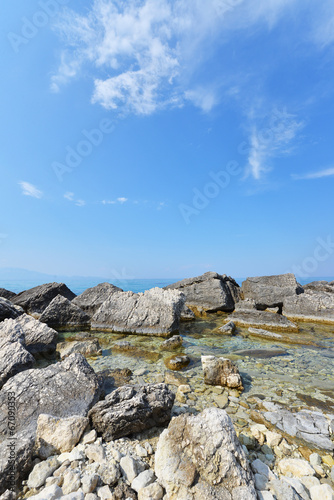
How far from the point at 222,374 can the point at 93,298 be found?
1219cm

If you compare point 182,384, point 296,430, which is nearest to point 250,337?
point 182,384

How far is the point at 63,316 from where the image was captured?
1351 centimetres

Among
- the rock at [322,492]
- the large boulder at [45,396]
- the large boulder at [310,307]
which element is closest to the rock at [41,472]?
the large boulder at [45,396]

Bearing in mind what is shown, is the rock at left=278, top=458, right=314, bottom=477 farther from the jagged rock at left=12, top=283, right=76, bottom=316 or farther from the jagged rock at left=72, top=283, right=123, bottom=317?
the jagged rock at left=12, top=283, right=76, bottom=316

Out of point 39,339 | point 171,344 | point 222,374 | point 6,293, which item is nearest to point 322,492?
point 222,374

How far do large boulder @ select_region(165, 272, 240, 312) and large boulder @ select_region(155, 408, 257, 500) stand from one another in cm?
1556

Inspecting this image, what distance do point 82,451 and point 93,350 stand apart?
19.1 ft

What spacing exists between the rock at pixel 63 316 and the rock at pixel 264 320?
9.10 metres

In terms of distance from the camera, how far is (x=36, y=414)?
443 centimetres

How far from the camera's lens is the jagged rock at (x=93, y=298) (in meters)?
16.1

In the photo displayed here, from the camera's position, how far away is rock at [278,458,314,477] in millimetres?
→ 3482

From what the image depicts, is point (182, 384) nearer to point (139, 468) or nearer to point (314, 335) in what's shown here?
point (139, 468)

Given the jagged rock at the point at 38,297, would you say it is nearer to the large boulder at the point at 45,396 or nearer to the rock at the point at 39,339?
the rock at the point at 39,339

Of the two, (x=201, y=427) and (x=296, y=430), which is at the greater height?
(x=201, y=427)
